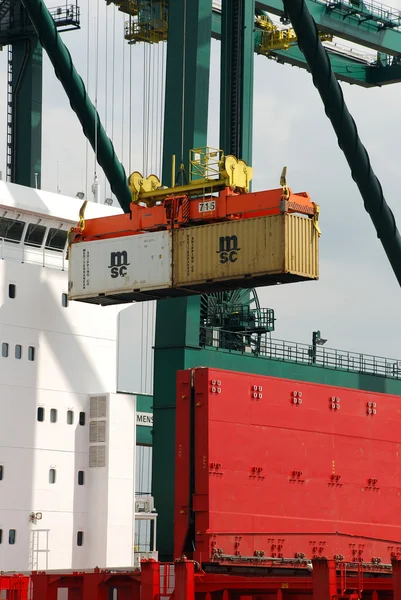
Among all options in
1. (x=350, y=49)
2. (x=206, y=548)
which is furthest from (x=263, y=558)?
(x=350, y=49)

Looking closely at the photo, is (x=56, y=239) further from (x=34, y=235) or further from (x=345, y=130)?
(x=345, y=130)

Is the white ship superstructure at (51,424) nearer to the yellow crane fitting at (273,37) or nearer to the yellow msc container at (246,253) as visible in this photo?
the yellow msc container at (246,253)

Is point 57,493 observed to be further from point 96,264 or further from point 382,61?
point 382,61

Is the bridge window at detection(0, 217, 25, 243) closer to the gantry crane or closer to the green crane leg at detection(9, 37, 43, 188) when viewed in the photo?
the gantry crane

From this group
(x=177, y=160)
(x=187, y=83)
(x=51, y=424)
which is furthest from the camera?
(x=187, y=83)

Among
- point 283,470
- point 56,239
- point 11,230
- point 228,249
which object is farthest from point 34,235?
point 283,470

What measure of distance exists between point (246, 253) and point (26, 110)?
1234 centimetres

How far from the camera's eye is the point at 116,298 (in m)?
26.5

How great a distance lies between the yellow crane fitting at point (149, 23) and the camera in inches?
1556

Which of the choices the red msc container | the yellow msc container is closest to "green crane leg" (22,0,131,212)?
the yellow msc container

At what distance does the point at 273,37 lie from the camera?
42375 millimetres

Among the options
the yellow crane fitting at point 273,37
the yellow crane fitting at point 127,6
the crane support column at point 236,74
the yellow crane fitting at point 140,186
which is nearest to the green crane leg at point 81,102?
the crane support column at point 236,74

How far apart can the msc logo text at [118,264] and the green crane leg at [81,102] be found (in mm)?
6333

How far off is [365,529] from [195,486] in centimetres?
509
